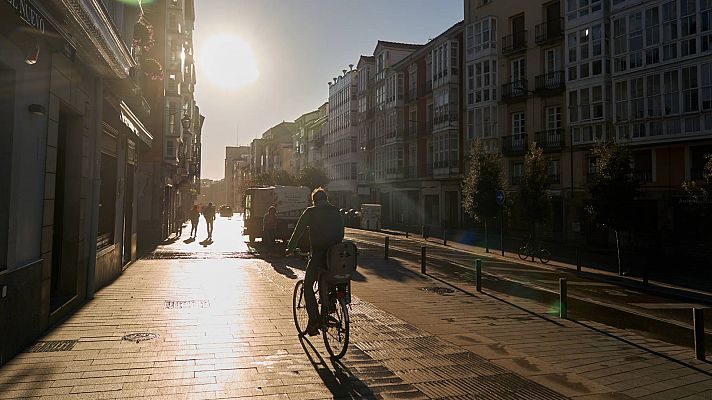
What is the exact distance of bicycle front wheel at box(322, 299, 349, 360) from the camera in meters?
5.88

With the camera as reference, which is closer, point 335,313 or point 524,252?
point 335,313

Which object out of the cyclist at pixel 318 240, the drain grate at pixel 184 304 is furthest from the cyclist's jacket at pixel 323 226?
the drain grate at pixel 184 304

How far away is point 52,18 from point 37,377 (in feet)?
12.7

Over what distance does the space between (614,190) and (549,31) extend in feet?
61.7

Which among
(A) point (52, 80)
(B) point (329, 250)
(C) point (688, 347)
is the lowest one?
(C) point (688, 347)

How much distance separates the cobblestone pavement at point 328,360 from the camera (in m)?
4.91

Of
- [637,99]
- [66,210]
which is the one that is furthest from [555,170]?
[66,210]

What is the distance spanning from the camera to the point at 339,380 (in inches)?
204

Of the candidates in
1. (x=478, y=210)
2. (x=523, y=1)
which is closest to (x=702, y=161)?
(x=478, y=210)

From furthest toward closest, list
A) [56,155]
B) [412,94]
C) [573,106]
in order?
[412,94], [573,106], [56,155]

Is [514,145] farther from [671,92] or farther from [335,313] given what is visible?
[335,313]

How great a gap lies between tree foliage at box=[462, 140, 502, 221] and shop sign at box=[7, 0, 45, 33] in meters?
22.4

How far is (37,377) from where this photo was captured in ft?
16.5

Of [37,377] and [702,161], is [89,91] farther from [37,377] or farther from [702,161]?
[702,161]
